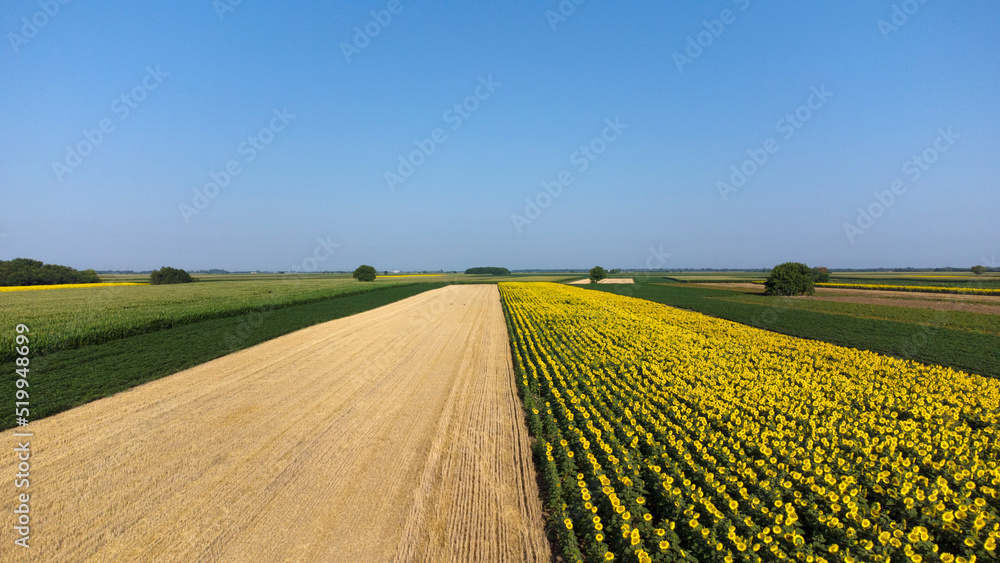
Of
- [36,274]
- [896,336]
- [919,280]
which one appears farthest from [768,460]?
[919,280]

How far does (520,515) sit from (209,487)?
17.4 ft

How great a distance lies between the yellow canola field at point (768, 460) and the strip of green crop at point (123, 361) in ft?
40.5

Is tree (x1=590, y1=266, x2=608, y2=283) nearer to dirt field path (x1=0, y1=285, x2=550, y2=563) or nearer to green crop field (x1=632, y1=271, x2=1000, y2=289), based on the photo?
green crop field (x1=632, y1=271, x2=1000, y2=289)

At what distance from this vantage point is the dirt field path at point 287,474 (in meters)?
5.14

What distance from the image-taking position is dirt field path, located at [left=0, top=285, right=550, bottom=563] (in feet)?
16.9

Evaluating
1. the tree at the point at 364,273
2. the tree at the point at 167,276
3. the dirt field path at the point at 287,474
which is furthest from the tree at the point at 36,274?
the dirt field path at the point at 287,474

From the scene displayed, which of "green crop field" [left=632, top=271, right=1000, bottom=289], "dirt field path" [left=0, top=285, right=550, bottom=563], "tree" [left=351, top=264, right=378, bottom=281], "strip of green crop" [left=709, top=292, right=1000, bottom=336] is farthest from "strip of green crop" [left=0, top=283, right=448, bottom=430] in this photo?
"green crop field" [left=632, top=271, right=1000, bottom=289]

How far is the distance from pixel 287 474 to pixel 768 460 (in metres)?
8.29

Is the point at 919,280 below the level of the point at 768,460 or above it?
above

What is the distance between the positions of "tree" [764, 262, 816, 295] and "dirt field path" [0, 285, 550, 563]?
5218cm

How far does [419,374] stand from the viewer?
1352 cm

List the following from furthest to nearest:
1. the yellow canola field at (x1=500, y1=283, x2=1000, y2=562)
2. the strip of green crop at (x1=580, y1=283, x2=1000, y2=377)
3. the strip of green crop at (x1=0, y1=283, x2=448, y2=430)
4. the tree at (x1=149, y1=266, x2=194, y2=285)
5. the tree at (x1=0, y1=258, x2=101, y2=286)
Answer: the tree at (x1=149, y1=266, x2=194, y2=285) → the tree at (x1=0, y1=258, x2=101, y2=286) → the strip of green crop at (x1=580, y1=283, x2=1000, y2=377) → the strip of green crop at (x1=0, y1=283, x2=448, y2=430) → the yellow canola field at (x1=500, y1=283, x2=1000, y2=562)

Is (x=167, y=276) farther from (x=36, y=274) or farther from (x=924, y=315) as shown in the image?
(x=924, y=315)

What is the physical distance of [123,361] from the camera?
14.2 meters
